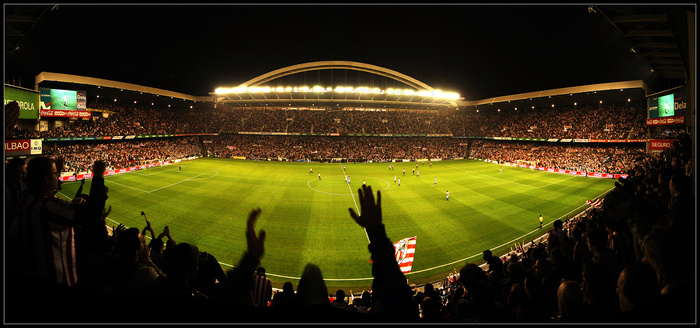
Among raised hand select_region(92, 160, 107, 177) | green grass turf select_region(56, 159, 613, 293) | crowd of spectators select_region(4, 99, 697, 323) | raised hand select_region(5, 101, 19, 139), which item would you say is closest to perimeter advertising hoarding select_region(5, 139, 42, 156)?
green grass turf select_region(56, 159, 613, 293)

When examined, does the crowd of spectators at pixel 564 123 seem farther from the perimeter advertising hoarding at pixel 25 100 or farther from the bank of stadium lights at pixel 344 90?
the perimeter advertising hoarding at pixel 25 100

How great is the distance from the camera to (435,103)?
187ft

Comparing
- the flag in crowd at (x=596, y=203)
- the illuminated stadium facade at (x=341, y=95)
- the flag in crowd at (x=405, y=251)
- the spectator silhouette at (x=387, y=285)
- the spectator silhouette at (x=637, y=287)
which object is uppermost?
the illuminated stadium facade at (x=341, y=95)

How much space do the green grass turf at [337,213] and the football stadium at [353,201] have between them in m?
0.15

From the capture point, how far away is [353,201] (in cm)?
2145

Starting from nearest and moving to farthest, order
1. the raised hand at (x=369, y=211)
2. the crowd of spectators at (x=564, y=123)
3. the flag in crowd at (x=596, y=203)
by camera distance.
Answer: the raised hand at (x=369, y=211) → the flag in crowd at (x=596, y=203) → the crowd of spectators at (x=564, y=123)

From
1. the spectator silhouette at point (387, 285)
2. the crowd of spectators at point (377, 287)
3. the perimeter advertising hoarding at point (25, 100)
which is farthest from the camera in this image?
the perimeter advertising hoarding at point (25, 100)

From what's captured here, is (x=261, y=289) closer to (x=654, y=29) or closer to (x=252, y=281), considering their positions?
(x=252, y=281)

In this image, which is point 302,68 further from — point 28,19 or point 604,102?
point 604,102

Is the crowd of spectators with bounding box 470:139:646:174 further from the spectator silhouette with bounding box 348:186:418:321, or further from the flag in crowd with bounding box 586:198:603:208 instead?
the spectator silhouette with bounding box 348:186:418:321

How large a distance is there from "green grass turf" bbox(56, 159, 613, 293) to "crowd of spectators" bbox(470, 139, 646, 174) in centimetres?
668

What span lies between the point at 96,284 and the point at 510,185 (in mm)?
31985

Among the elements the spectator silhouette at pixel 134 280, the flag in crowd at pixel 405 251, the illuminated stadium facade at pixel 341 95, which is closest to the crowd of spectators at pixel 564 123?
the illuminated stadium facade at pixel 341 95

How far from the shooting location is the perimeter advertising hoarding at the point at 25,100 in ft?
74.6
